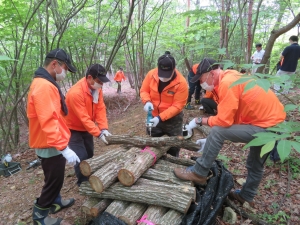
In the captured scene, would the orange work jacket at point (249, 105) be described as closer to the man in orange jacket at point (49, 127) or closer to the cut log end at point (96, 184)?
the cut log end at point (96, 184)

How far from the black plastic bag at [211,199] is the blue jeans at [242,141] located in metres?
0.22

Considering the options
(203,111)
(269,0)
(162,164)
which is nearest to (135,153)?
(162,164)

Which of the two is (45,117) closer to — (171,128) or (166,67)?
(166,67)

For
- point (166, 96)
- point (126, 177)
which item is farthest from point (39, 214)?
point (166, 96)

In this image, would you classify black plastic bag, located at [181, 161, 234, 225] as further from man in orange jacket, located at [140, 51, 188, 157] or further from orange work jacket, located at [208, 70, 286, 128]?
man in orange jacket, located at [140, 51, 188, 157]

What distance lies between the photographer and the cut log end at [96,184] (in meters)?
2.60

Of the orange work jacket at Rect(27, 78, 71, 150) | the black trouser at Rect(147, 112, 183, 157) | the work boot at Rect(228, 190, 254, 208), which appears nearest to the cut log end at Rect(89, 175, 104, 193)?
the orange work jacket at Rect(27, 78, 71, 150)

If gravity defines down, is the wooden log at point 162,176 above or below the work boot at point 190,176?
below

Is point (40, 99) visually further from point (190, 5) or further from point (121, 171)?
point (190, 5)

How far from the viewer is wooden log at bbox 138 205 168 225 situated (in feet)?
7.76

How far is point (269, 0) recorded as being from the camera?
8906 millimetres

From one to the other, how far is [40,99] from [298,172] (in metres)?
4.02

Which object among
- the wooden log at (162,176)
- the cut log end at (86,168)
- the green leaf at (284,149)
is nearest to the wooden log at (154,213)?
the wooden log at (162,176)

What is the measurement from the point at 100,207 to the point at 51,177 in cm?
72
